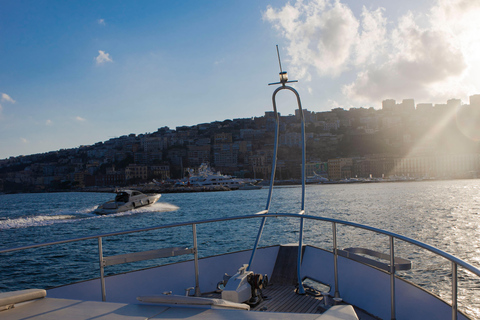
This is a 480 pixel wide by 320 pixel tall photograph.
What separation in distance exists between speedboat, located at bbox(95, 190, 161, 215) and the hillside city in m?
62.5

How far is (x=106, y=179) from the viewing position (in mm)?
106375

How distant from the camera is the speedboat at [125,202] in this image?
3125 centimetres

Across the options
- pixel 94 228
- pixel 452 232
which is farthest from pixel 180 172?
pixel 452 232

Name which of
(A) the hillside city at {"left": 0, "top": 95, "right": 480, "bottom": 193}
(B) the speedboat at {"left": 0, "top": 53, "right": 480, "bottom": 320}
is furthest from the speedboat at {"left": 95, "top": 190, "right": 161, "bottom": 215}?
(A) the hillside city at {"left": 0, "top": 95, "right": 480, "bottom": 193}

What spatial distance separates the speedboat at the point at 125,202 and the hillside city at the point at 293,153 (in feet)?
205

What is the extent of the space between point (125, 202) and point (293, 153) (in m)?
87.1

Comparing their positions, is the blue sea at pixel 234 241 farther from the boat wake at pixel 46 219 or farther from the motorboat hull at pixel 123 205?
→ the motorboat hull at pixel 123 205

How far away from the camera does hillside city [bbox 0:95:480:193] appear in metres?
105

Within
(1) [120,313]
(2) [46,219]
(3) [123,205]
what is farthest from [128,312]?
(3) [123,205]

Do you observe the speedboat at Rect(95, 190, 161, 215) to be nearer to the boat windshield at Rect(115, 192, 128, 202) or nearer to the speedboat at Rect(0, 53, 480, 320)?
the boat windshield at Rect(115, 192, 128, 202)

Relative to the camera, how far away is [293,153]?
116m

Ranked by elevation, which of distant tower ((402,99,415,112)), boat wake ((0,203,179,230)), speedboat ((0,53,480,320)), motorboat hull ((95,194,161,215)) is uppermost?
distant tower ((402,99,415,112))

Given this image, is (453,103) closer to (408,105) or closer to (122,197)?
(408,105)

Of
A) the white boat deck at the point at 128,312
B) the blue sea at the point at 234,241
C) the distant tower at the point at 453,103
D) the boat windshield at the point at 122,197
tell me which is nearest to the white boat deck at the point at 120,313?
the white boat deck at the point at 128,312
